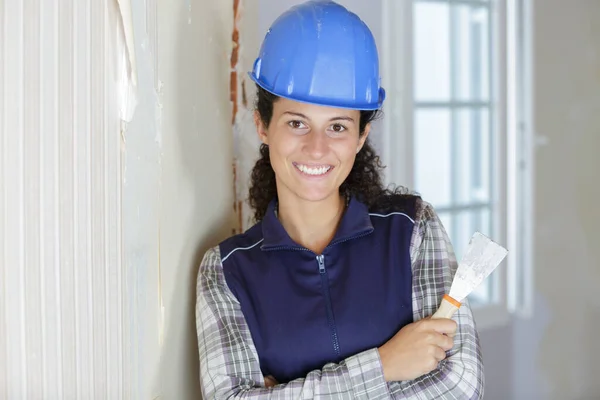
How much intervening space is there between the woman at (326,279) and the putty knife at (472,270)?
3cm

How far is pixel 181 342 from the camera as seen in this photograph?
142cm

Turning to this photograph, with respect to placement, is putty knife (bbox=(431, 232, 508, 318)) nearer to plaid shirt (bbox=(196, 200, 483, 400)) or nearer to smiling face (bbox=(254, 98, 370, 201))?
plaid shirt (bbox=(196, 200, 483, 400))

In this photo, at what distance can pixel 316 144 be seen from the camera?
1.39 m

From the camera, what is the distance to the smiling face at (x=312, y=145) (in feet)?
4.58

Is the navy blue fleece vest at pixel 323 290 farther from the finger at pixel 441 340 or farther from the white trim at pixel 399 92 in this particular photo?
the white trim at pixel 399 92

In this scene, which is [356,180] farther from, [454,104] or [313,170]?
[454,104]

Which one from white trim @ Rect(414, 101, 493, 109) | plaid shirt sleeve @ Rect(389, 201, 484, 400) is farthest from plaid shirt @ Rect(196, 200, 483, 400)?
white trim @ Rect(414, 101, 493, 109)

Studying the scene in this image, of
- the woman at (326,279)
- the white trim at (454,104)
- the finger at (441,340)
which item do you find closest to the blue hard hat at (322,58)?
the woman at (326,279)

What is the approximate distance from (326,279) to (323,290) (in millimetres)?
24

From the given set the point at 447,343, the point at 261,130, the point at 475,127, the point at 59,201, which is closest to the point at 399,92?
the point at 475,127

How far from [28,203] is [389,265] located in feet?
2.86

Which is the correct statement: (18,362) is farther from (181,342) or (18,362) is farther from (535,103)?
(535,103)

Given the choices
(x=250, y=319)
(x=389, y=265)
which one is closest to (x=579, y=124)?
(x=389, y=265)

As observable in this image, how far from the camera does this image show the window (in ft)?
8.99
